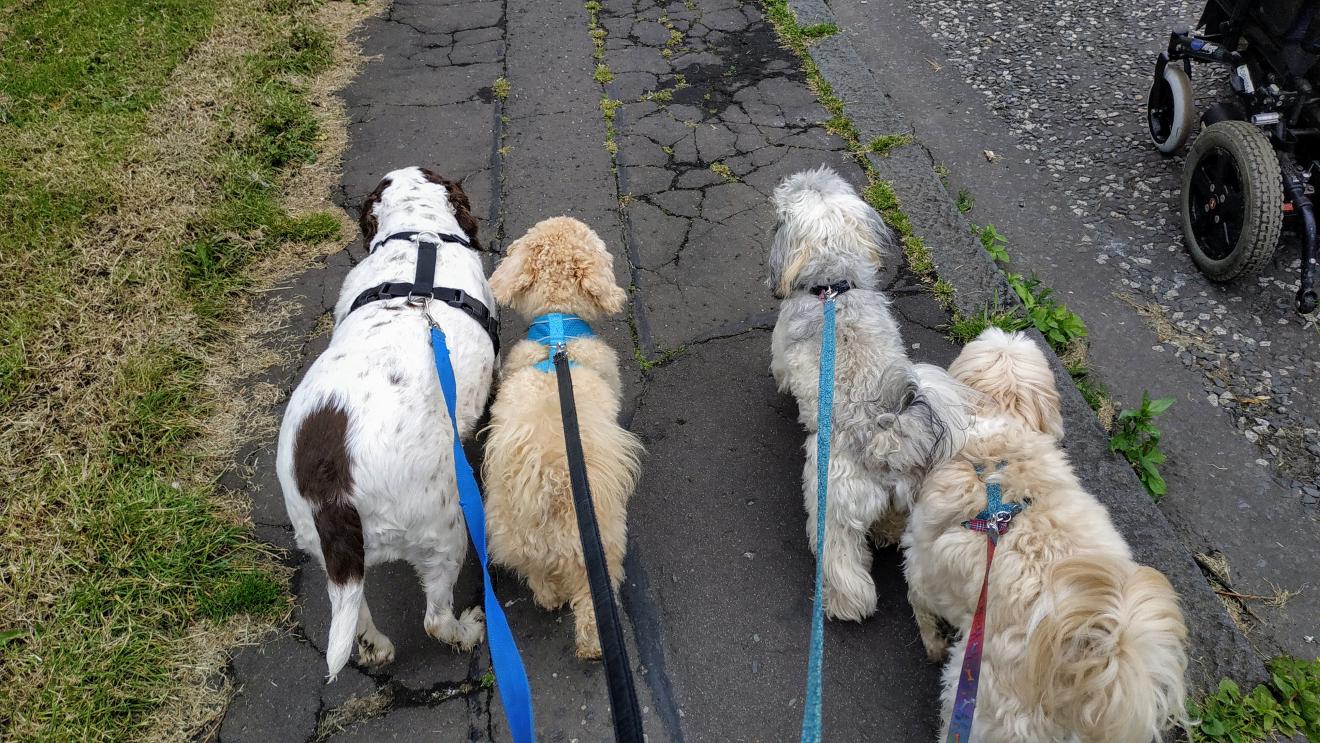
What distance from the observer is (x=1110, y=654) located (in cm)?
169

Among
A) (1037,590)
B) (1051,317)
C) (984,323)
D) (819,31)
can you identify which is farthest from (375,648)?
(819,31)

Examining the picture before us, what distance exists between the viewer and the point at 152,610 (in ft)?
9.46

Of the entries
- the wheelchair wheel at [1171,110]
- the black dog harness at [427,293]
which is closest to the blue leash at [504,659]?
the black dog harness at [427,293]

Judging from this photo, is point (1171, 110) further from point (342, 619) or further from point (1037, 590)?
point (342, 619)

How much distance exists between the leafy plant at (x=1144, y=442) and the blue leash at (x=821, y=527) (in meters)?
1.57

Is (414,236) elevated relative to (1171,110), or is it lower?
lower

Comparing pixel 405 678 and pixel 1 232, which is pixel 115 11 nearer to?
pixel 1 232

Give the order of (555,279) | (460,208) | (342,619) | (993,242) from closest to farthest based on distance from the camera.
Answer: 1. (342,619)
2. (555,279)
3. (460,208)
4. (993,242)

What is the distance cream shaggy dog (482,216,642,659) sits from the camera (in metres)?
2.46

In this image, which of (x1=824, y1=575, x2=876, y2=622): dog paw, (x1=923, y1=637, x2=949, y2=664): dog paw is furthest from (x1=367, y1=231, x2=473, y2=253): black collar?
(x1=923, y1=637, x2=949, y2=664): dog paw

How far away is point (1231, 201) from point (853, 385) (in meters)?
2.74

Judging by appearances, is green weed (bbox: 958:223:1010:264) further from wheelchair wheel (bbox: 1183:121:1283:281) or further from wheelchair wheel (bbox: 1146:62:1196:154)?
wheelchair wheel (bbox: 1146:62:1196:154)

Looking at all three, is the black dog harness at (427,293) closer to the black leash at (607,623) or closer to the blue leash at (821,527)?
the black leash at (607,623)

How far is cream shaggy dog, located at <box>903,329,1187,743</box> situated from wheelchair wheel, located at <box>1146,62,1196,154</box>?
120 inches
